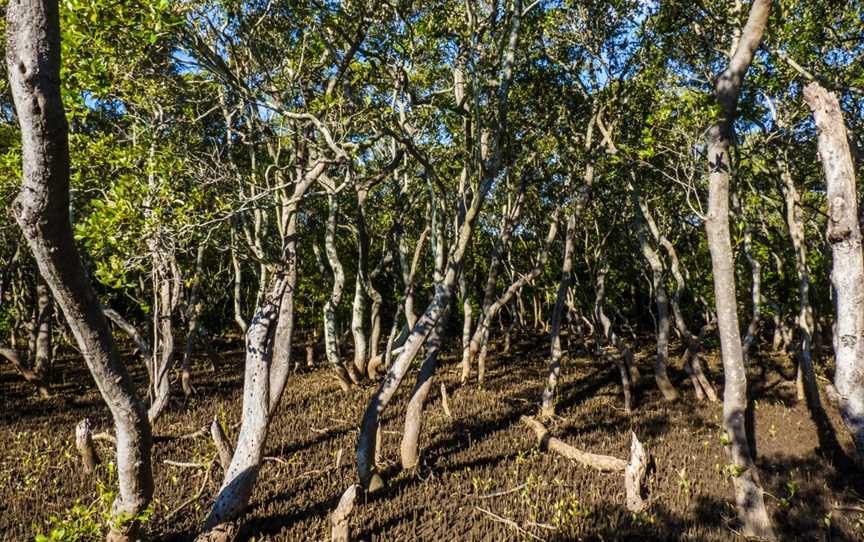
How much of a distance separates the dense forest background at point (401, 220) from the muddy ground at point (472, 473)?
0.06 meters

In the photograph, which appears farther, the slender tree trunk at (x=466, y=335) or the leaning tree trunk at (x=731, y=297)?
the slender tree trunk at (x=466, y=335)

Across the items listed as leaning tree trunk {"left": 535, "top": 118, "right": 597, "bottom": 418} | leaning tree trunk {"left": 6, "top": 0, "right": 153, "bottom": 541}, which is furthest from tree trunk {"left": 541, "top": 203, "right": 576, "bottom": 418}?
leaning tree trunk {"left": 6, "top": 0, "right": 153, "bottom": 541}

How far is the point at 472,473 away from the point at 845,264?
188 inches

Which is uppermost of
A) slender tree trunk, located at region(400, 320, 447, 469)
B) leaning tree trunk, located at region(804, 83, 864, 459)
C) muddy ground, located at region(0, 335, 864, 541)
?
leaning tree trunk, located at region(804, 83, 864, 459)

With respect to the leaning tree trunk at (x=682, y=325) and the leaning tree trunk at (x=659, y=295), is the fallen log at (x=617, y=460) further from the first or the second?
the leaning tree trunk at (x=682, y=325)

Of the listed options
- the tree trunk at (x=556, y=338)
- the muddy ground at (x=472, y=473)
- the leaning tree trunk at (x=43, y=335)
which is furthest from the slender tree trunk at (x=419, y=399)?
the leaning tree trunk at (x=43, y=335)

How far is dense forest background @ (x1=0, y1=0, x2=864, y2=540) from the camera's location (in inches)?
172

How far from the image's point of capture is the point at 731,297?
17.5ft

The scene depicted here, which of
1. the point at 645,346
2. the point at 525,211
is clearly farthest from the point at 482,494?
the point at 645,346

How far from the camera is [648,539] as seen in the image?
538cm

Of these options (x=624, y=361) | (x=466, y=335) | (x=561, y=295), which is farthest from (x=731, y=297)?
(x=466, y=335)

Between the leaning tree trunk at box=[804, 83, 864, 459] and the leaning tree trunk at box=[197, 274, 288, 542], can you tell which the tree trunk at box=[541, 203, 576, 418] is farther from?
the leaning tree trunk at box=[197, 274, 288, 542]

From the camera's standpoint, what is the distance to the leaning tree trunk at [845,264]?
410cm

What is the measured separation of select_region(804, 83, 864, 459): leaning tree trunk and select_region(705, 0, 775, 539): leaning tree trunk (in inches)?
36.5
